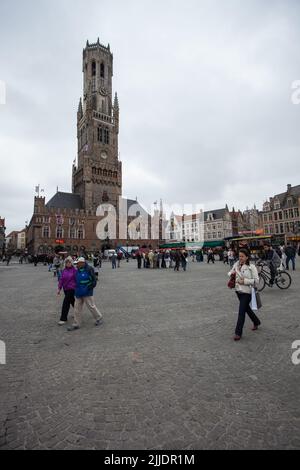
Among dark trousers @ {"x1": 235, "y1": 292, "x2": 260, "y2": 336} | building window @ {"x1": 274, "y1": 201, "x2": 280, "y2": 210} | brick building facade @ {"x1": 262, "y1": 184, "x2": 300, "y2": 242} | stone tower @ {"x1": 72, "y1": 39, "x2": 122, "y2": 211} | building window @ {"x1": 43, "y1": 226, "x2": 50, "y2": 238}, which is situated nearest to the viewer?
dark trousers @ {"x1": 235, "y1": 292, "x2": 260, "y2": 336}

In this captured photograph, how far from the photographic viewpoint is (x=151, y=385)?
124 inches

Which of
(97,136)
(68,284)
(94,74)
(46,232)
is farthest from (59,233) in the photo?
(68,284)

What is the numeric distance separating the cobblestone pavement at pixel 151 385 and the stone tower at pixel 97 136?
5838 centimetres

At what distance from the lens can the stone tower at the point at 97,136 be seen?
2479 inches

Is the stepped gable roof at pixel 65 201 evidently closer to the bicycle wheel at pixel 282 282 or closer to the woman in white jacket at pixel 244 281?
the bicycle wheel at pixel 282 282

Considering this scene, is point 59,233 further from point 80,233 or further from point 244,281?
point 244,281

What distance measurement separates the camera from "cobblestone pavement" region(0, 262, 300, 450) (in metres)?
2.28

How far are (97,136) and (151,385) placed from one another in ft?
237

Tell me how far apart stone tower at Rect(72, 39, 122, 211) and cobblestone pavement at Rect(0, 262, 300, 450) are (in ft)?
192

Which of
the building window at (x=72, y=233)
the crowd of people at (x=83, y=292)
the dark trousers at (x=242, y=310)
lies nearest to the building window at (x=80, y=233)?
the building window at (x=72, y=233)

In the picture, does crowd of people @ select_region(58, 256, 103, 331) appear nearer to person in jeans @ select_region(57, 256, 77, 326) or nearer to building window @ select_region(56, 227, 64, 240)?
person in jeans @ select_region(57, 256, 77, 326)

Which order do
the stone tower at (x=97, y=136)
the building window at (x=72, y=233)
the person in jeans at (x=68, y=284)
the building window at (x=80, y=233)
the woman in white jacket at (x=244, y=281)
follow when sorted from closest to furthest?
the woman in white jacket at (x=244, y=281), the person in jeans at (x=68, y=284), the building window at (x=72, y=233), the building window at (x=80, y=233), the stone tower at (x=97, y=136)

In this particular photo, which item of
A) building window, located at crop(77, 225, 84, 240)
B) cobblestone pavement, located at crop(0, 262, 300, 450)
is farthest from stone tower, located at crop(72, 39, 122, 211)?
cobblestone pavement, located at crop(0, 262, 300, 450)

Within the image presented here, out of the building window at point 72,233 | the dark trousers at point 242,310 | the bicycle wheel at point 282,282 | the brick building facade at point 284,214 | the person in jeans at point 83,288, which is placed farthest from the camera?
the building window at point 72,233
